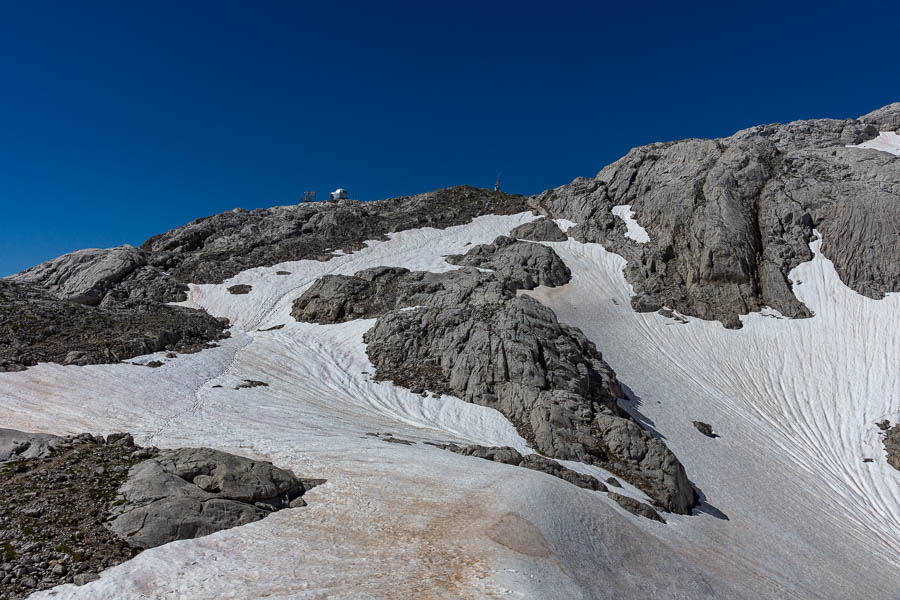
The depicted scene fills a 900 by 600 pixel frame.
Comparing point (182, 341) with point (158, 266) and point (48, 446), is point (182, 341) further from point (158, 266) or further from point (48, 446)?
point (158, 266)

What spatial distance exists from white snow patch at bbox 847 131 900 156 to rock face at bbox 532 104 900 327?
9.83m

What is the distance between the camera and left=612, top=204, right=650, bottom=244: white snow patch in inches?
2228

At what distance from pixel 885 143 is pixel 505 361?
7025 cm

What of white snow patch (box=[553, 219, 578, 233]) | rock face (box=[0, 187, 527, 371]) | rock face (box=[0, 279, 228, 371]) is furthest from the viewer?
white snow patch (box=[553, 219, 578, 233])

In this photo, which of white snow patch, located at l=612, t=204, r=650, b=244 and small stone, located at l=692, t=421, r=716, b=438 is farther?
white snow patch, located at l=612, t=204, r=650, b=244

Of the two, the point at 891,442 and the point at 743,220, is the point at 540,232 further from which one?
the point at 891,442

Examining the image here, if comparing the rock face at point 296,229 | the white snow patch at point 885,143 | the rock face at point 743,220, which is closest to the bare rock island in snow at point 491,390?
the rock face at point 743,220

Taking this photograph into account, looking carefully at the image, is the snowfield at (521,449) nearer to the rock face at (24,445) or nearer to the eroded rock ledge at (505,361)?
the eroded rock ledge at (505,361)

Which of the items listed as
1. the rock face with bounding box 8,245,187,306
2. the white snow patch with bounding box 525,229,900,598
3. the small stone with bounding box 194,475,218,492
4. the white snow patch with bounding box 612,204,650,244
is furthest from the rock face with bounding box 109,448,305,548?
the white snow patch with bounding box 612,204,650,244

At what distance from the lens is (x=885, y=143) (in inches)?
2571

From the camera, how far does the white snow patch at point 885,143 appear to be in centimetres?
6372

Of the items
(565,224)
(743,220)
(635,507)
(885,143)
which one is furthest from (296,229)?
(885,143)

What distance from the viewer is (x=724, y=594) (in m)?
14.5

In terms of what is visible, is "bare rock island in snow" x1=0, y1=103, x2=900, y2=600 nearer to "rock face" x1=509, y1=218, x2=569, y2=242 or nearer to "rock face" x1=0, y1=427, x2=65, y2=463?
"rock face" x1=0, y1=427, x2=65, y2=463
